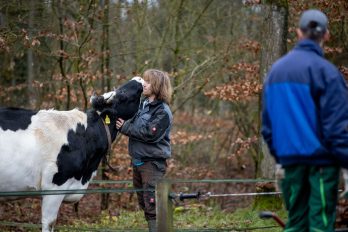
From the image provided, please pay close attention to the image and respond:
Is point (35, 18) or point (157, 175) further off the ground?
point (35, 18)

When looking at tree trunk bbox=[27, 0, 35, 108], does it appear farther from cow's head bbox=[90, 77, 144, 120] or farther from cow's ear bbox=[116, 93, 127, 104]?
cow's ear bbox=[116, 93, 127, 104]

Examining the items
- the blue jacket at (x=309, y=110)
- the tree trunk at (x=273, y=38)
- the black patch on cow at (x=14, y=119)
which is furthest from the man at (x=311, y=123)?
the tree trunk at (x=273, y=38)

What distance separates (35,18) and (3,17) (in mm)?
575

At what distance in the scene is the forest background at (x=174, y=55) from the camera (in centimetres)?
1135

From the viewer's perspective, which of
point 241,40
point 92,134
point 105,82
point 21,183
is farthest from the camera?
point 241,40

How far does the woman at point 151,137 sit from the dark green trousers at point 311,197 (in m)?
2.68

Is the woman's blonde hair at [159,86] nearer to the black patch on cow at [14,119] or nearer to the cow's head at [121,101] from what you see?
the cow's head at [121,101]

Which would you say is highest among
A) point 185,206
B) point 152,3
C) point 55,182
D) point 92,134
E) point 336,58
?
point 152,3

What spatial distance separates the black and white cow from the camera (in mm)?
7684

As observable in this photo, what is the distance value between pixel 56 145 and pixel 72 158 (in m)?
0.26

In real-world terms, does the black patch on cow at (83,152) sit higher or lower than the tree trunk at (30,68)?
lower

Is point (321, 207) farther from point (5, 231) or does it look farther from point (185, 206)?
point (185, 206)

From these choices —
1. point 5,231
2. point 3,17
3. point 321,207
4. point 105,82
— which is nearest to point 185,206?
point 105,82

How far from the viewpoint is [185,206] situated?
12.9 metres
